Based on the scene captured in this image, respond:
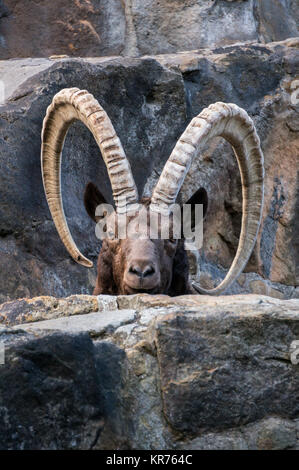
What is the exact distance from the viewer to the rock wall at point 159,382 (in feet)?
10.9

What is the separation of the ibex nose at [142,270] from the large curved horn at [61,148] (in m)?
0.74

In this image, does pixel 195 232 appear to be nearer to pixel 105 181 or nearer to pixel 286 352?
pixel 105 181

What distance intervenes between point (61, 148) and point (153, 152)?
5.00ft

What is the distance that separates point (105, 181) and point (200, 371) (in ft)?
14.3

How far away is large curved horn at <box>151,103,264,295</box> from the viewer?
19.5 ft

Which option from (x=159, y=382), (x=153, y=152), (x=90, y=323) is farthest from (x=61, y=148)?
(x=159, y=382)

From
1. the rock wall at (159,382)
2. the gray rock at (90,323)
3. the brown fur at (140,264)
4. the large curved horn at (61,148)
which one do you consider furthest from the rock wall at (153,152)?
the rock wall at (159,382)

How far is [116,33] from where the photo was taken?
8625mm

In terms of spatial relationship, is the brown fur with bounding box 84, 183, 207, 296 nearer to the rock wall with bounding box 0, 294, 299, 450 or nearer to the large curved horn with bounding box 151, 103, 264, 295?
the large curved horn with bounding box 151, 103, 264, 295

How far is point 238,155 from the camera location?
6750 mm

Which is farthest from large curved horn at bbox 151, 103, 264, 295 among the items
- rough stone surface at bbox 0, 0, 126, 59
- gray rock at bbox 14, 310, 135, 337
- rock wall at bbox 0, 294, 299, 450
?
rough stone surface at bbox 0, 0, 126, 59

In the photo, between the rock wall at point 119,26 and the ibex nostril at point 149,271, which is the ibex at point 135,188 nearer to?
the ibex nostril at point 149,271

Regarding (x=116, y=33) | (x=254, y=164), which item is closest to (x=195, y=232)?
(x=254, y=164)

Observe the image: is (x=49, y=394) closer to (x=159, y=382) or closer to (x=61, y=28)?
(x=159, y=382)
